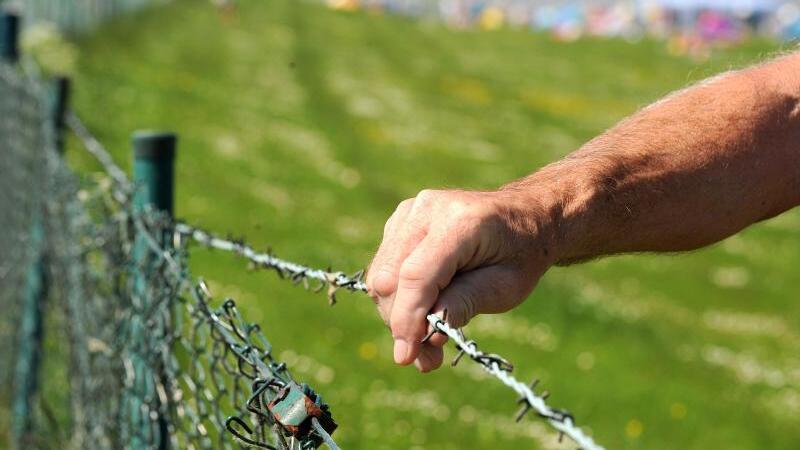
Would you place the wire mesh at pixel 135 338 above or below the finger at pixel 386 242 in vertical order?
below

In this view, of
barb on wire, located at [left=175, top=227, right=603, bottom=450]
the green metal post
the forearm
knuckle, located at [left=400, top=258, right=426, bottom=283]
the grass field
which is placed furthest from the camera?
the grass field

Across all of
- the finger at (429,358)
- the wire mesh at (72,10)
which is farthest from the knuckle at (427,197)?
the wire mesh at (72,10)

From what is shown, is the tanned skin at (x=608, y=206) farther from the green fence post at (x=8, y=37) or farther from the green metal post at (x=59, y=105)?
the green fence post at (x=8, y=37)

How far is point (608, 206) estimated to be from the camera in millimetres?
2219

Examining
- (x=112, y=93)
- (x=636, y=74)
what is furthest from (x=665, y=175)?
(x=636, y=74)

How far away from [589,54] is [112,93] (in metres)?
22.4

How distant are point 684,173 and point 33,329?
4.10 metres

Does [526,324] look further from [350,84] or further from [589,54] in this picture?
[589,54]

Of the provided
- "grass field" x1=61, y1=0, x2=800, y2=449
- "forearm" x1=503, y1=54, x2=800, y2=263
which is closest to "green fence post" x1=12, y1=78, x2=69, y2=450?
"grass field" x1=61, y1=0, x2=800, y2=449

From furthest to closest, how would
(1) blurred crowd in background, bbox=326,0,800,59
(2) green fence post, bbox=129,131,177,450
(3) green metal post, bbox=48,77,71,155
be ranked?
1. (1) blurred crowd in background, bbox=326,0,800,59
2. (3) green metal post, bbox=48,77,71,155
3. (2) green fence post, bbox=129,131,177,450

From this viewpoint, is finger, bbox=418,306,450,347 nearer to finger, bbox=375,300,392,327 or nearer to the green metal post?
finger, bbox=375,300,392,327

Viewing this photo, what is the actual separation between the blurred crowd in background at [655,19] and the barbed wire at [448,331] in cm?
3602

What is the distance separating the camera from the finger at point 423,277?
5.72ft

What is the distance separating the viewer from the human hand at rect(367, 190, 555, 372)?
176 centimetres
